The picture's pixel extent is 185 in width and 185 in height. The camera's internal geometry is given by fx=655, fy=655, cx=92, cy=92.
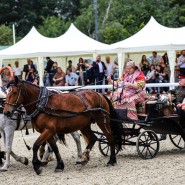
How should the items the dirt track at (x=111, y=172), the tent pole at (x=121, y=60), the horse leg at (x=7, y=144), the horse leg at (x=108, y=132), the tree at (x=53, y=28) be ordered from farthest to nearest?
1. the tree at (x=53, y=28)
2. the tent pole at (x=121, y=60)
3. the horse leg at (x=108, y=132)
4. the horse leg at (x=7, y=144)
5. the dirt track at (x=111, y=172)

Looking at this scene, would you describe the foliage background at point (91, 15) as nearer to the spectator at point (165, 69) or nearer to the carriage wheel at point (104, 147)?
the spectator at point (165, 69)

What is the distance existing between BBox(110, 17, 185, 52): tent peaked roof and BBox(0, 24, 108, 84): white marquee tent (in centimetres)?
178

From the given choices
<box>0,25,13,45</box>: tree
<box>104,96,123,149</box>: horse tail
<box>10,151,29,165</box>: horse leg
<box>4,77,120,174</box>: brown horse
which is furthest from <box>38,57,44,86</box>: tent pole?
<box>0,25,13,45</box>: tree

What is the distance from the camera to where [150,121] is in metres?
13.1

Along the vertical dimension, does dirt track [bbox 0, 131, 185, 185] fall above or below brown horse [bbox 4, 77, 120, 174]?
below

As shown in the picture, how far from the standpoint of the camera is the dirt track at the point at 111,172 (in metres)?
10.4

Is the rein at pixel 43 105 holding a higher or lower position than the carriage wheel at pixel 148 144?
higher

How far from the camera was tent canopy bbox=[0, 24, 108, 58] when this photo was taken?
27.2 m

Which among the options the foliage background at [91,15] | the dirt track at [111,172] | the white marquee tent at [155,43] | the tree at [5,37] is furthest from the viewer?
the tree at [5,37]

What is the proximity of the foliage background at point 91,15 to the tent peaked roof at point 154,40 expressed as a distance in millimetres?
19337

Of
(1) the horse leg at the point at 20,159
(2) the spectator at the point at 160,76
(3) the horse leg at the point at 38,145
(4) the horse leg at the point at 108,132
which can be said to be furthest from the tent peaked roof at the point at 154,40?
(3) the horse leg at the point at 38,145

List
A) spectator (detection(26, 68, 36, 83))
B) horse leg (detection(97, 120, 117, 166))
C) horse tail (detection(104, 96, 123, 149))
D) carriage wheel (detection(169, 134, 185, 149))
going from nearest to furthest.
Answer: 1. horse leg (detection(97, 120, 117, 166))
2. horse tail (detection(104, 96, 123, 149))
3. carriage wheel (detection(169, 134, 185, 149))
4. spectator (detection(26, 68, 36, 83))

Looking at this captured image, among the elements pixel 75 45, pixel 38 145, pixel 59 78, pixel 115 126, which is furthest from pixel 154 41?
pixel 38 145

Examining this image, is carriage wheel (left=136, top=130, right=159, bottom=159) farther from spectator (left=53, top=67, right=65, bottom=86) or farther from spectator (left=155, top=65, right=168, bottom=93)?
spectator (left=53, top=67, right=65, bottom=86)
